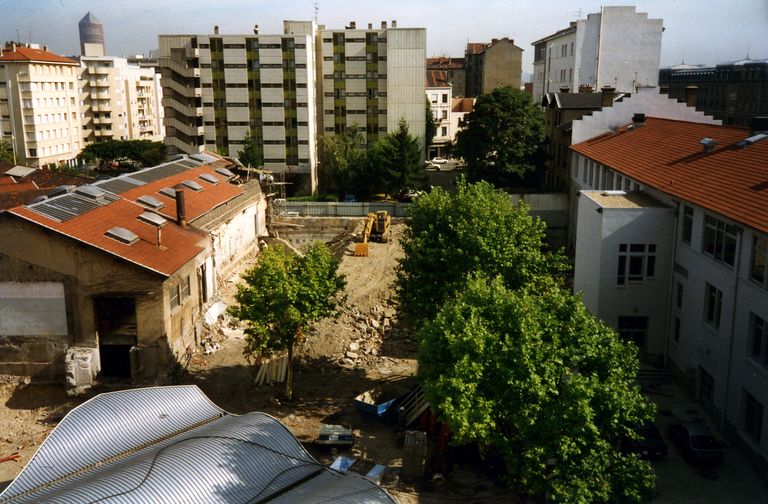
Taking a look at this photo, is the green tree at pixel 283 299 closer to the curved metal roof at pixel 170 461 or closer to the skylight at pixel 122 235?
the curved metal roof at pixel 170 461

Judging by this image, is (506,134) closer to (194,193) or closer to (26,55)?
(194,193)

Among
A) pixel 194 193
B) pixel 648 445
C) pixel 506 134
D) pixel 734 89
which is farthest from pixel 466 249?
pixel 734 89

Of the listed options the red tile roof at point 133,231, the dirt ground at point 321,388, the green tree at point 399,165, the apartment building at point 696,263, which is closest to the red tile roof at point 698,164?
the apartment building at point 696,263

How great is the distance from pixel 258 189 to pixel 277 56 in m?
25.7

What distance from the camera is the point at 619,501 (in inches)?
779

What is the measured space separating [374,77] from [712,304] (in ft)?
181

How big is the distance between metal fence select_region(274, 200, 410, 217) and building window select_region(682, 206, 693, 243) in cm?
3028

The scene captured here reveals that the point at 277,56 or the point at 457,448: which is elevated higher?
the point at 277,56

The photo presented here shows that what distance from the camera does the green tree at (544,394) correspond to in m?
17.7

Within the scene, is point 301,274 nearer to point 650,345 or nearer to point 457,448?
point 457,448

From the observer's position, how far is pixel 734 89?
298 feet

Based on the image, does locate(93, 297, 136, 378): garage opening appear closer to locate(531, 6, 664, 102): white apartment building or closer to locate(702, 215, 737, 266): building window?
locate(702, 215, 737, 266): building window

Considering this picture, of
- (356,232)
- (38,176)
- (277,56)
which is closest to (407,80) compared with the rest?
(277,56)

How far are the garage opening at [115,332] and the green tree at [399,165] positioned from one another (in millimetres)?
33931
